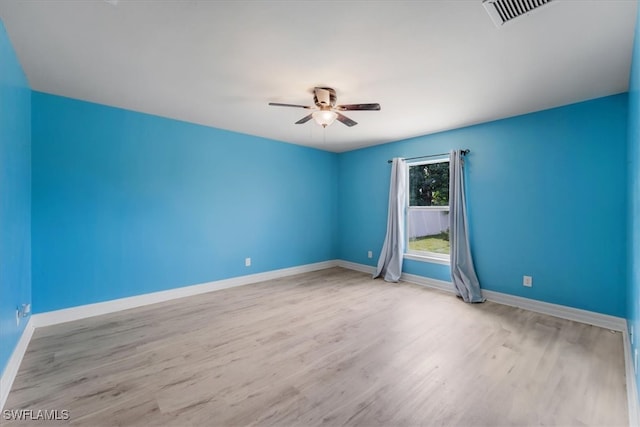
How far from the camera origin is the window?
4188 millimetres

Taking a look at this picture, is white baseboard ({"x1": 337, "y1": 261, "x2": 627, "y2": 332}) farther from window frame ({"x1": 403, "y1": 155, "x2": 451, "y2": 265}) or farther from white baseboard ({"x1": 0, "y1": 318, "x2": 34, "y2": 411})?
white baseboard ({"x1": 0, "y1": 318, "x2": 34, "y2": 411})

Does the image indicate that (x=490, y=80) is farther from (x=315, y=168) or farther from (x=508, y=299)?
(x=315, y=168)

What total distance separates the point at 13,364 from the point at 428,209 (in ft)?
15.8

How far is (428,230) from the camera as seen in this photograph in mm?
4441

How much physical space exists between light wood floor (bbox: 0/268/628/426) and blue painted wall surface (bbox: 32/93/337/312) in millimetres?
561

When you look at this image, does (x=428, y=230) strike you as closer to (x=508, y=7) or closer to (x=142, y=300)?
(x=508, y=7)

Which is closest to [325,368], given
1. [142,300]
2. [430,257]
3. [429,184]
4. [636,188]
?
[636,188]

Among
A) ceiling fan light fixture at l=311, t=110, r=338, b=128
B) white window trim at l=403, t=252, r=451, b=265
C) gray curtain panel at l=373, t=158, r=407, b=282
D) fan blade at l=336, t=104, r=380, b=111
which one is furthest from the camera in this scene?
gray curtain panel at l=373, t=158, r=407, b=282

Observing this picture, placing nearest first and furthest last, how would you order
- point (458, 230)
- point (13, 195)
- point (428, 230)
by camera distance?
point (13, 195) < point (458, 230) < point (428, 230)

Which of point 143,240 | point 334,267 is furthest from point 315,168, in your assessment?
point 143,240

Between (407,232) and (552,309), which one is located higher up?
(407,232)

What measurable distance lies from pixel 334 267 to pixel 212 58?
432cm

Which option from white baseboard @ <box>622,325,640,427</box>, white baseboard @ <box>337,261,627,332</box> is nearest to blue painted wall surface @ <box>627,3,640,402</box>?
white baseboard @ <box>622,325,640,427</box>
